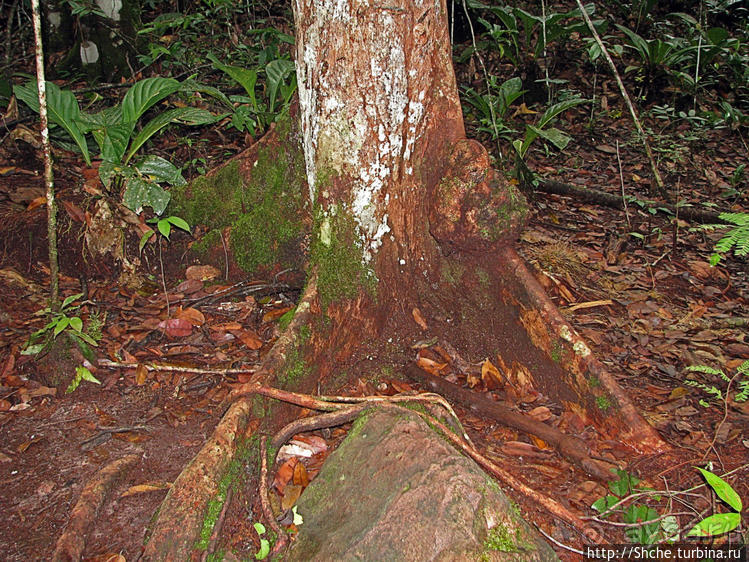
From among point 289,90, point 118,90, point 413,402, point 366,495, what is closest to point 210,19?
point 118,90

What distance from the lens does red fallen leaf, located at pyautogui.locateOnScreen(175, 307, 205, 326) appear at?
352 centimetres

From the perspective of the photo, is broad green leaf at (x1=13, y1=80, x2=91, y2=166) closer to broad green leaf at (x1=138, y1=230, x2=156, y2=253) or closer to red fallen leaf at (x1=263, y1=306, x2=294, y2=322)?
broad green leaf at (x1=138, y1=230, x2=156, y2=253)

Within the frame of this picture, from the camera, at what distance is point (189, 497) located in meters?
2.17

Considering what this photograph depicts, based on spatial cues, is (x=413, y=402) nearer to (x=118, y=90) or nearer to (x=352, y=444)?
(x=352, y=444)

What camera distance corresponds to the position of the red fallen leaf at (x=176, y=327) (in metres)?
3.45

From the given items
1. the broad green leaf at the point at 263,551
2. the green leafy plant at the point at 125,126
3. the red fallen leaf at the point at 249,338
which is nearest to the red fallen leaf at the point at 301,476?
the broad green leaf at the point at 263,551

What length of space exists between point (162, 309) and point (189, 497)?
1690 mm

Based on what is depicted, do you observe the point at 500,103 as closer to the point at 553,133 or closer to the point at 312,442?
the point at 553,133

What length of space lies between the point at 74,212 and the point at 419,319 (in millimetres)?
2329

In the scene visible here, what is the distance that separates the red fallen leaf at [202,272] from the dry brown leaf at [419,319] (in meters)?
1.35

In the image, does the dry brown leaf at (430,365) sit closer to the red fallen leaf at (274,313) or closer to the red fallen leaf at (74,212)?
the red fallen leaf at (274,313)

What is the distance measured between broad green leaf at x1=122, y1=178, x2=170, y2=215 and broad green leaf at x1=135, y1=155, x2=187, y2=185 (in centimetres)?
20

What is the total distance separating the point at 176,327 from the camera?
347 cm

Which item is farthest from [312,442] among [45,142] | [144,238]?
[45,142]
